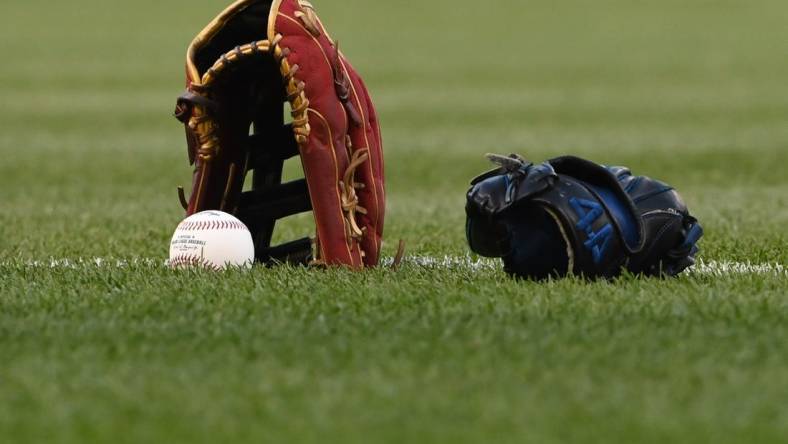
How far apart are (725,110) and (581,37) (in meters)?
12.7

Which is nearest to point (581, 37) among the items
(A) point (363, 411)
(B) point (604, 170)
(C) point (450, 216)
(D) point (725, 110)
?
(D) point (725, 110)

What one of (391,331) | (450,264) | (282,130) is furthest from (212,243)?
(391,331)

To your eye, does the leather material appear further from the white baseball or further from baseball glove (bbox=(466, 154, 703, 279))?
baseball glove (bbox=(466, 154, 703, 279))

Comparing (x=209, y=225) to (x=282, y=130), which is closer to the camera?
(x=209, y=225)

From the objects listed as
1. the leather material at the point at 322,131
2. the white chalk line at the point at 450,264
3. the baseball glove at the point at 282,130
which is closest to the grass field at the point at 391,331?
the white chalk line at the point at 450,264

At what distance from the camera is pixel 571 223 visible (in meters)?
4.37

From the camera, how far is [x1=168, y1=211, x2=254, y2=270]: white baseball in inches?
190

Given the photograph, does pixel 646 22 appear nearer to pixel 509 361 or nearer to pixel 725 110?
pixel 725 110

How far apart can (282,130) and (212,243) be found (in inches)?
28.0

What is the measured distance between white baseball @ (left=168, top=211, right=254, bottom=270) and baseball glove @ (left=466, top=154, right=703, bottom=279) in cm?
86

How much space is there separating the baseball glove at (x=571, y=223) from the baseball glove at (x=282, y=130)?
51 centimetres

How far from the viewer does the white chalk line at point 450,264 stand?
4.91 meters

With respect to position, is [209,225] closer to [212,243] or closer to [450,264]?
[212,243]

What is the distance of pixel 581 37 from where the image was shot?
91.0 feet
